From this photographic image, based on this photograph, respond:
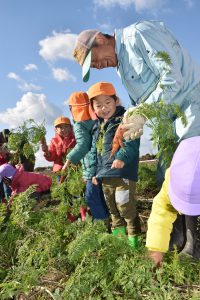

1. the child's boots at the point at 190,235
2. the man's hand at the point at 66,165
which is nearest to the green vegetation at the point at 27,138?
the man's hand at the point at 66,165

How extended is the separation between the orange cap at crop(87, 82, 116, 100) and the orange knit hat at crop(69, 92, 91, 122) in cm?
68

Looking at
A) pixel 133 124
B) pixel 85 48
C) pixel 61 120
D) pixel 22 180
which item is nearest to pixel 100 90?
pixel 85 48

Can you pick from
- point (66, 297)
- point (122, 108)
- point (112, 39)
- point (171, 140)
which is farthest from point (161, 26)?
point (66, 297)

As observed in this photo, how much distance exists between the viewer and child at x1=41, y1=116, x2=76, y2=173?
5.33 meters

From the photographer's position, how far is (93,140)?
13.5 feet

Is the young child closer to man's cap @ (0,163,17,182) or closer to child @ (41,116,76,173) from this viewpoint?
child @ (41,116,76,173)

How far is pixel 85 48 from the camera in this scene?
3094 millimetres

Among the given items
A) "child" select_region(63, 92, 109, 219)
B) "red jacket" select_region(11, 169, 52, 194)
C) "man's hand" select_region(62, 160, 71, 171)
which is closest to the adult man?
"child" select_region(63, 92, 109, 219)

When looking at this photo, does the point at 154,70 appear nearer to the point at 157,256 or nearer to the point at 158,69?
the point at 158,69

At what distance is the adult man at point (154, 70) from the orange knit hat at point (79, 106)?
1.38 m

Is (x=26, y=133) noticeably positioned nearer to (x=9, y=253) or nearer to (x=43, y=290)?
(x=9, y=253)

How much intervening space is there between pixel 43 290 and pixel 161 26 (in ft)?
6.57

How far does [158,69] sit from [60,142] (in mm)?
2896

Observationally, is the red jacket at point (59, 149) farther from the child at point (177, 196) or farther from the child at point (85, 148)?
the child at point (177, 196)
